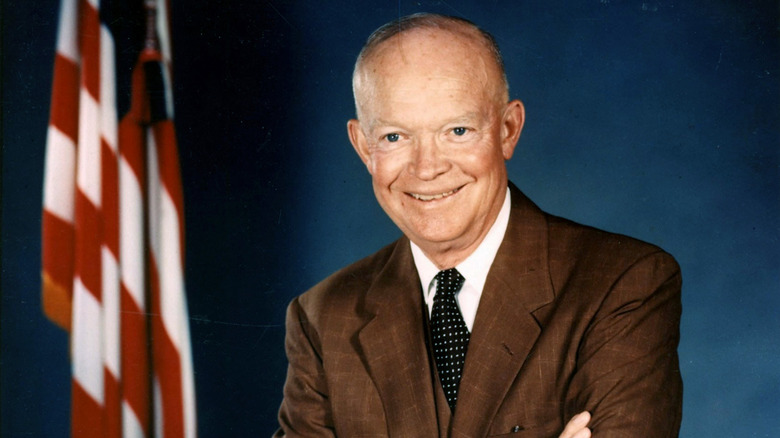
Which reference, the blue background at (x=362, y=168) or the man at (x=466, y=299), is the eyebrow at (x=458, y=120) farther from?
the blue background at (x=362, y=168)

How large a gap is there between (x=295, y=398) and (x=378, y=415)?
0.27 metres

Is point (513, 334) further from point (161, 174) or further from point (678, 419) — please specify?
point (161, 174)

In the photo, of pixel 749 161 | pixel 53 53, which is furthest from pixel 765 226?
pixel 53 53

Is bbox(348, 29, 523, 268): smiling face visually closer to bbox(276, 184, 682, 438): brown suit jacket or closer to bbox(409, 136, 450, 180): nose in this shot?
bbox(409, 136, 450, 180): nose

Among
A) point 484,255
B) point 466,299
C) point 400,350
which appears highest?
point 484,255

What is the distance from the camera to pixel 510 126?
2346 millimetres

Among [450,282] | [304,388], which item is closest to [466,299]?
[450,282]

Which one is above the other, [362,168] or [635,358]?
[362,168]

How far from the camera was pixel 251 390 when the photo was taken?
9.39 feet

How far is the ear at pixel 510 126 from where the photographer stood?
7.61 feet

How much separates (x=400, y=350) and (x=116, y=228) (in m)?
1.18

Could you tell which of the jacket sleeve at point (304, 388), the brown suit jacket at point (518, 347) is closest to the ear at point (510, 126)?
the brown suit jacket at point (518, 347)

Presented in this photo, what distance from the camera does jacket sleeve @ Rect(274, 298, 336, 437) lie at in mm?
2357

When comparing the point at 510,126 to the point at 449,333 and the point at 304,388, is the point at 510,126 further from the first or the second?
the point at 304,388
